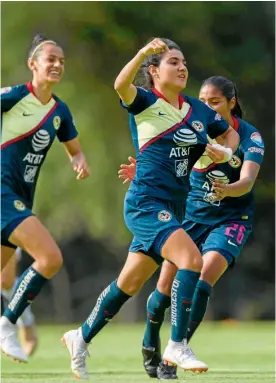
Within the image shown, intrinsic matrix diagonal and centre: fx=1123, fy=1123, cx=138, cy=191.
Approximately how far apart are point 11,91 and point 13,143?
1.28 feet

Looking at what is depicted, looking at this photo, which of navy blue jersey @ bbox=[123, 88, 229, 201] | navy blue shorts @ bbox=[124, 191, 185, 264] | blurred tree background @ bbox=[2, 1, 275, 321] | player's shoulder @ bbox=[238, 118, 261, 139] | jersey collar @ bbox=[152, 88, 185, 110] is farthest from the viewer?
blurred tree background @ bbox=[2, 1, 275, 321]

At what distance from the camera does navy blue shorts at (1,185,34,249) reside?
798cm

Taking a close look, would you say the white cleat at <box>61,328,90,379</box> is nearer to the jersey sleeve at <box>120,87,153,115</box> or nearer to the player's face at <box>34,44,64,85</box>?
the jersey sleeve at <box>120,87,153,115</box>

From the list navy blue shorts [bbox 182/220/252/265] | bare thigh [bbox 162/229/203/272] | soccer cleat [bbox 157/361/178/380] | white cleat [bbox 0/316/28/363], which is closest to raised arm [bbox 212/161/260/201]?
navy blue shorts [bbox 182/220/252/265]

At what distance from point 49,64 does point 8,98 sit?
16.4 inches

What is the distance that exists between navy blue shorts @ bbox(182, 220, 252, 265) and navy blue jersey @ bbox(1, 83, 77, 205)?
1.43 metres

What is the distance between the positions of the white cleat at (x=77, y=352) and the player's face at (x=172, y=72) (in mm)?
1874

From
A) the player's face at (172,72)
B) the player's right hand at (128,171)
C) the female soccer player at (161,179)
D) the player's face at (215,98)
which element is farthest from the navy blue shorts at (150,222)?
the player's face at (215,98)

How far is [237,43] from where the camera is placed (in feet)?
74.8

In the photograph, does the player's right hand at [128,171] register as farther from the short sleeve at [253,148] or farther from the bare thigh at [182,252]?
the short sleeve at [253,148]

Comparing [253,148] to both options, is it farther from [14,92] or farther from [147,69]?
[14,92]

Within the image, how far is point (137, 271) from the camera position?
25.1 ft

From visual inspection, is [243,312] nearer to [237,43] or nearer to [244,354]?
[237,43]

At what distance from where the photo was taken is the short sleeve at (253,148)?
8.56 m
